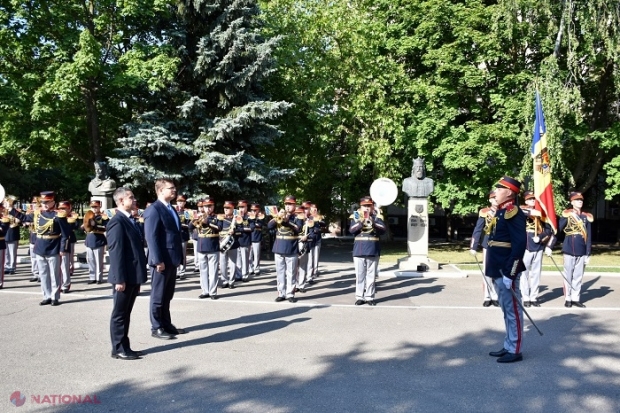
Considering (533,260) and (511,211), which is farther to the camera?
(533,260)

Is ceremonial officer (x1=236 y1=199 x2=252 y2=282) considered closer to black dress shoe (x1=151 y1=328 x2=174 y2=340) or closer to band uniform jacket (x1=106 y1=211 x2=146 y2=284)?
black dress shoe (x1=151 y1=328 x2=174 y2=340)

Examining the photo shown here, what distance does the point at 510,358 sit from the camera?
5961mm

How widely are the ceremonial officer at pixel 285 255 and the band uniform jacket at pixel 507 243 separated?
4.20 metres

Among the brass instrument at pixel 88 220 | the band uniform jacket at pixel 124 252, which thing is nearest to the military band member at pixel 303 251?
the brass instrument at pixel 88 220

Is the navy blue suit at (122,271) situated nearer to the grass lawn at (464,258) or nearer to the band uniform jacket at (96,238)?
the band uniform jacket at (96,238)

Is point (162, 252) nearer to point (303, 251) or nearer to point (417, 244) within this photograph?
point (303, 251)

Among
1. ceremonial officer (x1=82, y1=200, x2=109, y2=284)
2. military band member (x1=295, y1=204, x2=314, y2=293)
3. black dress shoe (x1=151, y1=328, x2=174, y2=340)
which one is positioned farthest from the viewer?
ceremonial officer (x1=82, y1=200, x2=109, y2=284)

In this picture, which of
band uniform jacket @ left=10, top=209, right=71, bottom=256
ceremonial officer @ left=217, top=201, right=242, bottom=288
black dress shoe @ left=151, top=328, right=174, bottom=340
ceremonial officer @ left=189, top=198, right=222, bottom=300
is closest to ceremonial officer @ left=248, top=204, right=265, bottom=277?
ceremonial officer @ left=217, top=201, right=242, bottom=288

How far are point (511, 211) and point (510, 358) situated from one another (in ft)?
5.56

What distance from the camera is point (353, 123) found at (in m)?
22.3

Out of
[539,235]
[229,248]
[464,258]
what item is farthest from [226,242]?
[464,258]

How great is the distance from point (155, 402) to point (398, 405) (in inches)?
85.4

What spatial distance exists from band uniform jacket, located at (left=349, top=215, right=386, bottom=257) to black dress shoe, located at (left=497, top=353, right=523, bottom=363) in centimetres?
381

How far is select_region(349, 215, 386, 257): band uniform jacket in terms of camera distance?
9.57m
